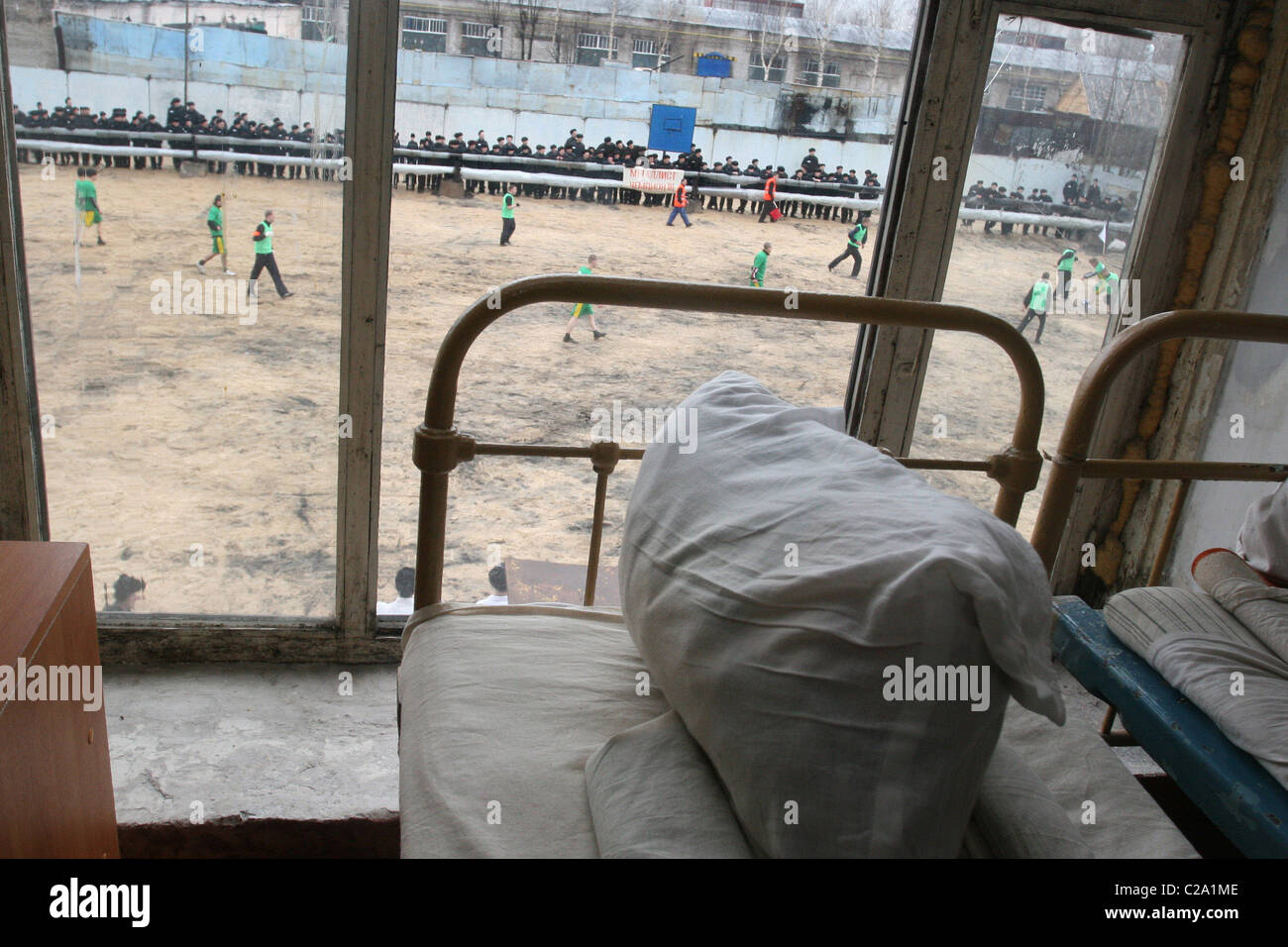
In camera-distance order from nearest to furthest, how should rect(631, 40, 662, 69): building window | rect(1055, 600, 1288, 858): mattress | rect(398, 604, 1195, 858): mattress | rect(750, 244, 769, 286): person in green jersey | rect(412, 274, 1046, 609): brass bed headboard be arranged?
1. rect(398, 604, 1195, 858): mattress
2. rect(1055, 600, 1288, 858): mattress
3. rect(412, 274, 1046, 609): brass bed headboard
4. rect(631, 40, 662, 69): building window
5. rect(750, 244, 769, 286): person in green jersey

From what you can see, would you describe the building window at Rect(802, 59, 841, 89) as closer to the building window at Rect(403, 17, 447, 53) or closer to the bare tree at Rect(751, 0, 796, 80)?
the bare tree at Rect(751, 0, 796, 80)

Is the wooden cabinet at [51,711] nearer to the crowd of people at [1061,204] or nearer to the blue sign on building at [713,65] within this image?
the blue sign on building at [713,65]

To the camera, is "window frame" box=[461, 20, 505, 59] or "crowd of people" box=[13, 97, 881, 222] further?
"window frame" box=[461, 20, 505, 59]

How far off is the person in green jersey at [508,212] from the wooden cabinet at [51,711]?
1468 millimetres

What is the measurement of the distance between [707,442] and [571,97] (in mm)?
1418

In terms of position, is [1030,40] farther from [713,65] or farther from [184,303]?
[184,303]

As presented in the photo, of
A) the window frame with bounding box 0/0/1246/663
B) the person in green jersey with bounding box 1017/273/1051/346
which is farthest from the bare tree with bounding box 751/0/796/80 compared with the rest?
the person in green jersey with bounding box 1017/273/1051/346

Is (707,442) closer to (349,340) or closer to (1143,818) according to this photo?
(1143,818)

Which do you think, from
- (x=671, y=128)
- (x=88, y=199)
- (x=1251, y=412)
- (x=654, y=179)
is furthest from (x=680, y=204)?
(x=1251, y=412)

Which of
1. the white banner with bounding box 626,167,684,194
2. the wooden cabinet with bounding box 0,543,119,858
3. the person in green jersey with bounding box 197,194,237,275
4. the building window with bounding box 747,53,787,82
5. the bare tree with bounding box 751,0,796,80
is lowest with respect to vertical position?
the wooden cabinet with bounding box 0,543,119,858

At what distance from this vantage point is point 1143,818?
1.05 meters

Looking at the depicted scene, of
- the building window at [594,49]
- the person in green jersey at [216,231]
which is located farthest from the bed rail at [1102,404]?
the person in green jersey at [216,231]

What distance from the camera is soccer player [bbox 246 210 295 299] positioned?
2111 mm

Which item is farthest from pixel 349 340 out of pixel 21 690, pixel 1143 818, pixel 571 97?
pixel 1143 818
